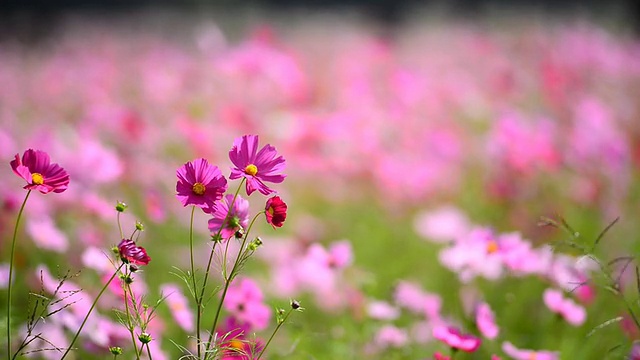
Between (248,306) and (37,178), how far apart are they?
0.39m

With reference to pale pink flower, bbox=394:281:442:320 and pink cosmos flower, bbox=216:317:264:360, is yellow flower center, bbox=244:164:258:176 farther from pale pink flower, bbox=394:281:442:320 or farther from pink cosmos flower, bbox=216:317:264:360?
pale pink flower, bbox=394:281:442:320

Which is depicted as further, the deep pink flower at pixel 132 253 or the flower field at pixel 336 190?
the flower field at pixel 336 190

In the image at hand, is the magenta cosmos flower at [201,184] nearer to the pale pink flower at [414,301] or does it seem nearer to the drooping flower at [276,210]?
the drooping flower at [276,210]

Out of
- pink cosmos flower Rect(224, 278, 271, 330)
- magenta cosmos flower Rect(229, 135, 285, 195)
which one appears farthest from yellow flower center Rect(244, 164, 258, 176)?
pink cosmos flower Rect(224, 278, 271, 330)

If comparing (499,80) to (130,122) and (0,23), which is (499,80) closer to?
(130,122)

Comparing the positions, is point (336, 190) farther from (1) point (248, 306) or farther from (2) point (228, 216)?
(2) point (228, 216)

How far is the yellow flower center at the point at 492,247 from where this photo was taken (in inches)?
44.2

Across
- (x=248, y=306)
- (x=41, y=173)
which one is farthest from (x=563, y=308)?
(x=41, y=173)

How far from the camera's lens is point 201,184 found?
77 centimetres

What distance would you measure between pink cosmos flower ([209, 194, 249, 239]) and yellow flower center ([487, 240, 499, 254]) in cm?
49

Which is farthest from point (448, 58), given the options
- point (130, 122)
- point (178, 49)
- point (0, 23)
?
point (0, 23)

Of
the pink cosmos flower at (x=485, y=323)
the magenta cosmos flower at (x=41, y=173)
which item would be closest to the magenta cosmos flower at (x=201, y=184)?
the magenta cosmos flower at (x=41, y=173)

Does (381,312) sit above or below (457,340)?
above

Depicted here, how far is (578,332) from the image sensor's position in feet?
5.22
